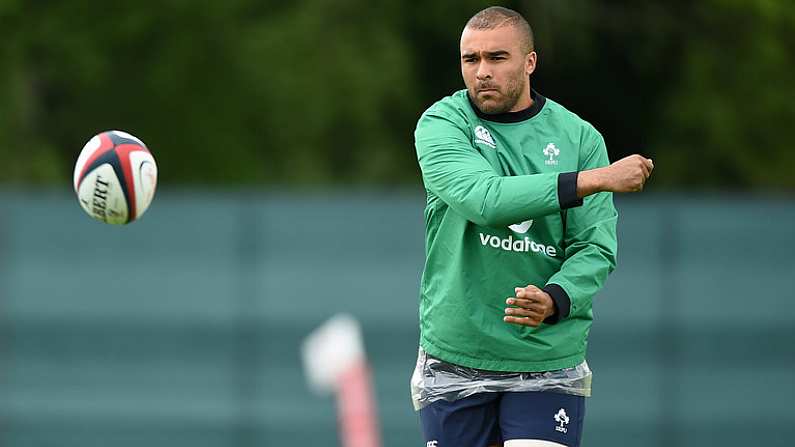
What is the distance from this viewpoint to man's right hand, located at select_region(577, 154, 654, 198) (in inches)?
210

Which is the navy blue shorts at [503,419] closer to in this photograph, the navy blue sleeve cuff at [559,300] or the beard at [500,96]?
the navy blue sleeve cuff at [559,300]

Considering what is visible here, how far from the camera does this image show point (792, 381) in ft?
40.4

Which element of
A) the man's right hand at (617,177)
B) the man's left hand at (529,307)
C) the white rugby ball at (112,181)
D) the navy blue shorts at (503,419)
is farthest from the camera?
the white rugby ball at (112,181)

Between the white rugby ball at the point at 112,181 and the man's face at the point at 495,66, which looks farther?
the white rugby ball at the point at 112,181

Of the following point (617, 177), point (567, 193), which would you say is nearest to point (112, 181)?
point (567, 193)

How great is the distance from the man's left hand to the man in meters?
0.08

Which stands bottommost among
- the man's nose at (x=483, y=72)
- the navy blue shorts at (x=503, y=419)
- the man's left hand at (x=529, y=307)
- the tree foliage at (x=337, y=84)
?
the navy blue shorts at (x=503, y=419)

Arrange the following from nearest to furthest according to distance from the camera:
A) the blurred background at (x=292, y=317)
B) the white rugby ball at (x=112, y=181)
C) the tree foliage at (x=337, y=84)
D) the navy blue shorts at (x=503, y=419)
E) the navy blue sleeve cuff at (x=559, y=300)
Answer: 1. the navy blue sleeve cuff at (x=559, y=300)
2. the navy blue shorts at (x=503, y=419)
3. the white rugby ball at (x=112, y=181)
4. the blurred background at (x=292, y=317)
5. the tree foliage at (x=337, y=84)

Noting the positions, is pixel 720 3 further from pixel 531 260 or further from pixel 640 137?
pixel 531 260

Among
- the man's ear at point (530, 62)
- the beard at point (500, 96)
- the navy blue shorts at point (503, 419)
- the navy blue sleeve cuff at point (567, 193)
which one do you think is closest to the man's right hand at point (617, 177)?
the navy blue sleeve cuff at point (567, 193)

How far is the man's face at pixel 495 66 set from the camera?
5.81 meters

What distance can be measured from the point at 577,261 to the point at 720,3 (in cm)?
1051

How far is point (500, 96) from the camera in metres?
5.85

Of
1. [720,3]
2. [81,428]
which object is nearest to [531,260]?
[81,428]
